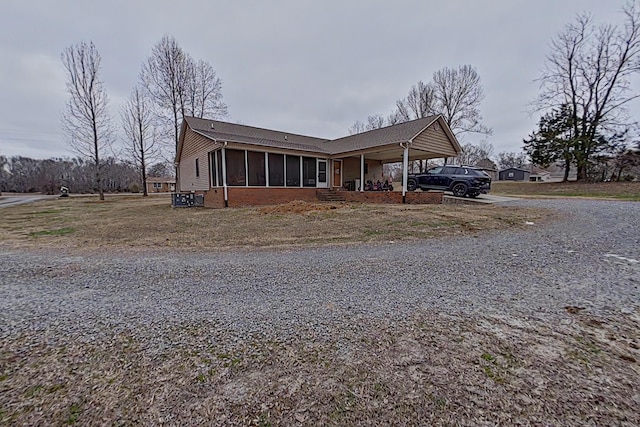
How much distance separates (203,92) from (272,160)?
1593cm

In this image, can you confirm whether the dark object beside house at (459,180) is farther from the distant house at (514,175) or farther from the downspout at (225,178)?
the distant house at (514,175)

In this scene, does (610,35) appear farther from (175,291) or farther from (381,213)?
(175,291)

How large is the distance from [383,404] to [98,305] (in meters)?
2.87

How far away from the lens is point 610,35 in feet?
65.5

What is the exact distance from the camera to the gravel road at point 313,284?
2.42 meters

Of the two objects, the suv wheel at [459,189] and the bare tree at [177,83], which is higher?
the bare tree at [177,83]

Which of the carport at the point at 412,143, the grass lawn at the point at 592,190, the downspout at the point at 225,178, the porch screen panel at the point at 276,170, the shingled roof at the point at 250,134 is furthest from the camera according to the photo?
the grass lawn at the point at 592,190

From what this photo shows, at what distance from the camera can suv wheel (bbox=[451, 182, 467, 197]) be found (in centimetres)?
1245

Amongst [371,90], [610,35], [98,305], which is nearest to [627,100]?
[610,35]

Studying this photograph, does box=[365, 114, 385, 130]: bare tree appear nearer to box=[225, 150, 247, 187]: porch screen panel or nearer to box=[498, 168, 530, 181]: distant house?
box=[225, 150, 247, 187]: porch screen panel

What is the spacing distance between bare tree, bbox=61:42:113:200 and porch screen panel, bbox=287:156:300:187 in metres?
19.5

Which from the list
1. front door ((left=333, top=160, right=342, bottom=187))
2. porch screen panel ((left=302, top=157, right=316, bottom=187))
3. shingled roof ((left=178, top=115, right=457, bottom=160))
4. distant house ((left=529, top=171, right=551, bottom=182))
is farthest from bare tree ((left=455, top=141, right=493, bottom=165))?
porch screen panel ((left=302, top=157, right=316, bottom=187))

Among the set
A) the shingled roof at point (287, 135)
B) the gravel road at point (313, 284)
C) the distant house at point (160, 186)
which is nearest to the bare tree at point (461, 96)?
the shingled roof at point (287, 135)

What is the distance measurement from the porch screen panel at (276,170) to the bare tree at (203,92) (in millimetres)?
14972
